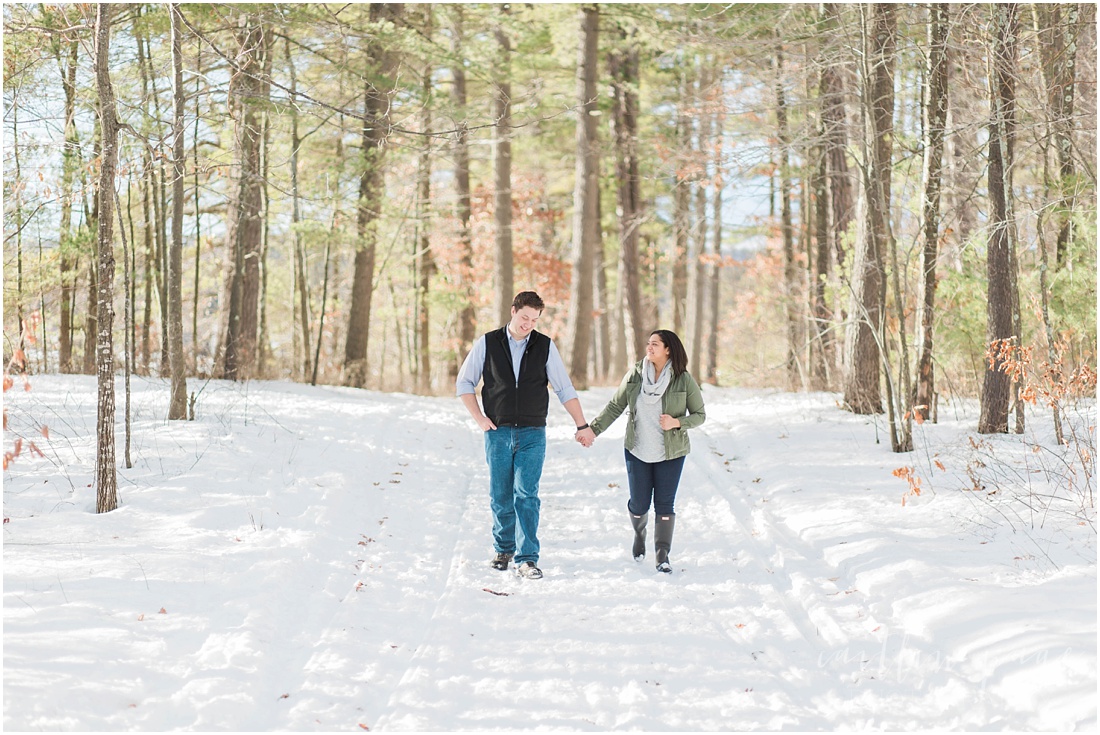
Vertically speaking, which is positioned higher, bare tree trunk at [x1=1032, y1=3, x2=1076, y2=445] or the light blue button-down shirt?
bare tree trunk at [x1=1032, y1=3, x2=1076, y2=445]

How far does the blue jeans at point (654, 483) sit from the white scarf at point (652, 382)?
1.60 ft

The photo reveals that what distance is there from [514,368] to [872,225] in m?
6.80

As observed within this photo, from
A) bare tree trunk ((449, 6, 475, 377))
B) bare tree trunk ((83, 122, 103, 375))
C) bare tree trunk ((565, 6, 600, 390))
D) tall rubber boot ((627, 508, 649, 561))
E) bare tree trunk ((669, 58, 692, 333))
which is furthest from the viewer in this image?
bare tree trunk ((449, 6, 475, 377))

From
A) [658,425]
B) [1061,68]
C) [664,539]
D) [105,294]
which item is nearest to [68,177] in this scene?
[105,294]

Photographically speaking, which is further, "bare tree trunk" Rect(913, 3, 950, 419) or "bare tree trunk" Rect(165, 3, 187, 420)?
"bare tree trunk" Rect(165, 3, 187, 420)

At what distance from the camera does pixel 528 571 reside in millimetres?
5746

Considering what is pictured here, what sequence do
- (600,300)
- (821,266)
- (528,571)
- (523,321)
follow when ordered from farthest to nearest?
(600,300)
(821,266)
(523,321)
(528,571)

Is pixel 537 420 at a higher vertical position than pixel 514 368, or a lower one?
lower

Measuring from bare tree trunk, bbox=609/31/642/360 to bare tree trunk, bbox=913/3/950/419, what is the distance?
9963 mm

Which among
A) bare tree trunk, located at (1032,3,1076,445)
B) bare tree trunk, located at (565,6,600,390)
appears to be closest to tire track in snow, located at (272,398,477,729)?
bare tree trunk, located at (1032,3,1076,445)

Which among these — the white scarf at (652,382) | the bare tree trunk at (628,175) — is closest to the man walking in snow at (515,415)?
the white scarf at (652,382)

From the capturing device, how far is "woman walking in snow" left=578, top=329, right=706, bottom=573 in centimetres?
608

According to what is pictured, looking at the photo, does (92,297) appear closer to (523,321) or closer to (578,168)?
(578,168)

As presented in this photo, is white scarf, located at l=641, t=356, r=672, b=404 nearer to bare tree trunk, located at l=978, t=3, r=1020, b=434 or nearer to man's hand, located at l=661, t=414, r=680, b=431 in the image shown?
man's hand, located at l=661, t=414, r=680, b=431
